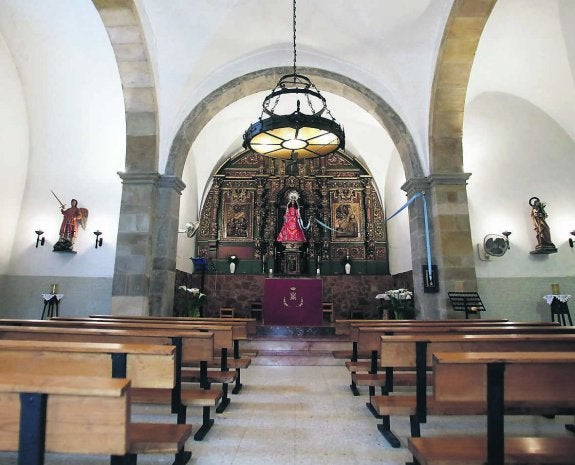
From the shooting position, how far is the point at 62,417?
104 cm

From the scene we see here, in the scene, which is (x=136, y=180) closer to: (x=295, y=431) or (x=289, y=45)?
(x=289, y=45)

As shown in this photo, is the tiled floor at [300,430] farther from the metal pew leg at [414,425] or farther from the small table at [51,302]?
the small table at [51,302]

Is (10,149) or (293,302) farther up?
(10,149)

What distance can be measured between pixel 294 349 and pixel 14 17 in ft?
22.8

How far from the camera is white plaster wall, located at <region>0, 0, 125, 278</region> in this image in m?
6.42

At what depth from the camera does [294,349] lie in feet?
16.9

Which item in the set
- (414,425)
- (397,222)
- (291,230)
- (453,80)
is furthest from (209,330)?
(397,222)

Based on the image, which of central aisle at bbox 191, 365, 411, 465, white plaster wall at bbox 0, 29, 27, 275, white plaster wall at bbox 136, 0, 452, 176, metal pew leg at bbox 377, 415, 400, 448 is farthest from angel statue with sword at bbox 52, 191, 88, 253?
metal pew leg at bbox 377, 415, 400, 448

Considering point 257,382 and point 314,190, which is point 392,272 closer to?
point 314,190

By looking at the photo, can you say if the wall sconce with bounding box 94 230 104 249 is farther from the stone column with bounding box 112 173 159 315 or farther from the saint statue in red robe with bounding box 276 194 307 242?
the saint statue in red robe with bounding box 276 194 307 242

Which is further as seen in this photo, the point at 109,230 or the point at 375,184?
the point at 375,184

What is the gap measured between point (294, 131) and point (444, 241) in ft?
10.5

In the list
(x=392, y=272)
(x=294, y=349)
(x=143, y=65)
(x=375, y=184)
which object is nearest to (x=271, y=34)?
(x=143, y=65)

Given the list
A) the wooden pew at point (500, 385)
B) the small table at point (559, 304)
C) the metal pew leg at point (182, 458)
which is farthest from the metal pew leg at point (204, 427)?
the small table at point (559, 304)
